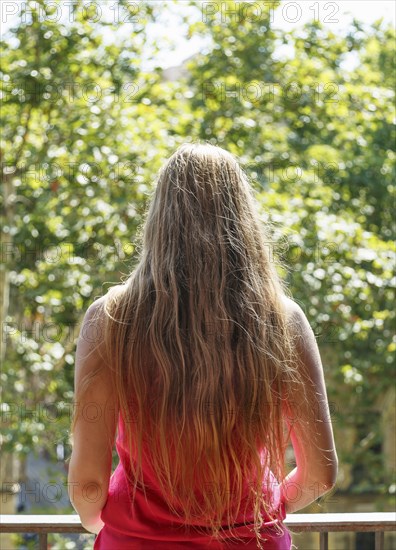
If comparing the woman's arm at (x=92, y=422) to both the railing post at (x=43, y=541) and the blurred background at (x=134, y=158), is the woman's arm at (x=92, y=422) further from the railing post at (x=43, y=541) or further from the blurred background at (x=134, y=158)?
the blurred background at (x=134, y=158)

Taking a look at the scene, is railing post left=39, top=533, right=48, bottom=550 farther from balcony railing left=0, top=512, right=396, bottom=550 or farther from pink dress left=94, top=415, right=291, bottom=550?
pink dress left=94, top=415, right=291, bottom=550

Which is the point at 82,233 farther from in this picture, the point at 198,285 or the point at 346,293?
the point at 198,285

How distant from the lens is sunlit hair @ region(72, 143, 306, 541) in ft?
4.16

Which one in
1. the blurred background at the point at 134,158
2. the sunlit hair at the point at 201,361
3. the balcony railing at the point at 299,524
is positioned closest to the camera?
the sunlit hair at the point at 201,361

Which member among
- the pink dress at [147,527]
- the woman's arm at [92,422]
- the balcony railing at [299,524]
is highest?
the woman's arm at [92,422]

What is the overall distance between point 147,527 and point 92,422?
0.19 metres

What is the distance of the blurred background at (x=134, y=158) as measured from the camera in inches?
204

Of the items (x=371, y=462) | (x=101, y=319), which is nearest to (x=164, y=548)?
(x=101, y=319)

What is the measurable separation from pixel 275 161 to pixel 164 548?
4.88m

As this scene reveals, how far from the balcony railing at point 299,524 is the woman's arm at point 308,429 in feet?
0.93

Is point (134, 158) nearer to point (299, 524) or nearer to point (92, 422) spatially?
point (299, 524)

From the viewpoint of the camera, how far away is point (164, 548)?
1.28 m

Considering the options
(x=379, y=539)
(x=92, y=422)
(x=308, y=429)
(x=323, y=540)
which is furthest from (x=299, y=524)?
(x=92, y=422)

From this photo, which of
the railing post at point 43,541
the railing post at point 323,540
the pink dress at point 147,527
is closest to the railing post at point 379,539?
the railing post at point 323,540
